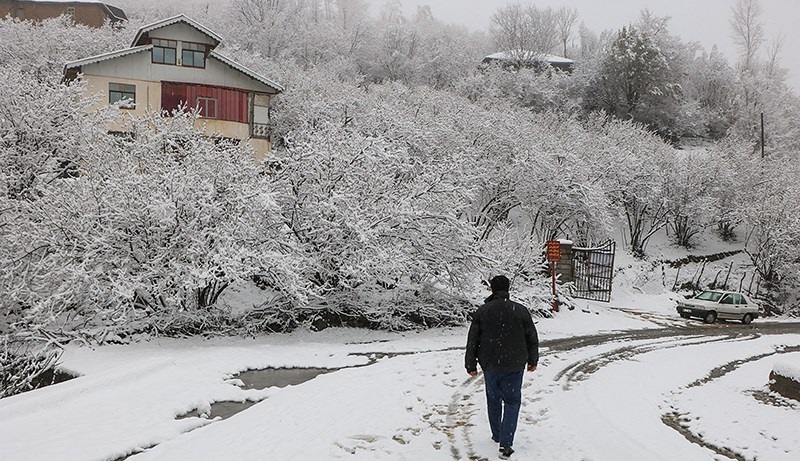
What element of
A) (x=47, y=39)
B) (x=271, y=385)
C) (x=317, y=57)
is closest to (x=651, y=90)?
(x=317, y=57)

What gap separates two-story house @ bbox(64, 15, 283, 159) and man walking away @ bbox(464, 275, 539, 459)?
979 inches

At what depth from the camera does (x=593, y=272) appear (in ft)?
97.7

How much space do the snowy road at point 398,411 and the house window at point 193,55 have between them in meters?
20.8

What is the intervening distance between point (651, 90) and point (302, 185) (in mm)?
46561

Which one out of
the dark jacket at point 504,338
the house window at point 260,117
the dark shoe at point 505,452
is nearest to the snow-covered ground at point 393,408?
the dark shoe at point 505,452

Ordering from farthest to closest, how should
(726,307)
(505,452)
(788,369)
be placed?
(726,307), (788,369), (505,452)

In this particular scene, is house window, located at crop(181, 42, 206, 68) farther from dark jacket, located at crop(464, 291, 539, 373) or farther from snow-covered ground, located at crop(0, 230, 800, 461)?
dark jacket, located at crop(464, 291, 539, 373)

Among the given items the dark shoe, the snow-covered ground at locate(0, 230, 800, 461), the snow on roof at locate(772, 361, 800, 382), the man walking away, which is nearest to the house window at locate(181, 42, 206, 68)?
the snow-covered ground at locate(0, 230, 800, 461)

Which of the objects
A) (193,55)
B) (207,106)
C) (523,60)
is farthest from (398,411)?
(523,60)

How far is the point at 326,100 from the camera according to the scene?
3719cm

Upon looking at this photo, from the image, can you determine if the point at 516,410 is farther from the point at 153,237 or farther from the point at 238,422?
the point at 153,237

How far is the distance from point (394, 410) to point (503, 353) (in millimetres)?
2472

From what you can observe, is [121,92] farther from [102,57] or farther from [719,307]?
[719,307]

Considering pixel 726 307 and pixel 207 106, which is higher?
pixel 207 106
